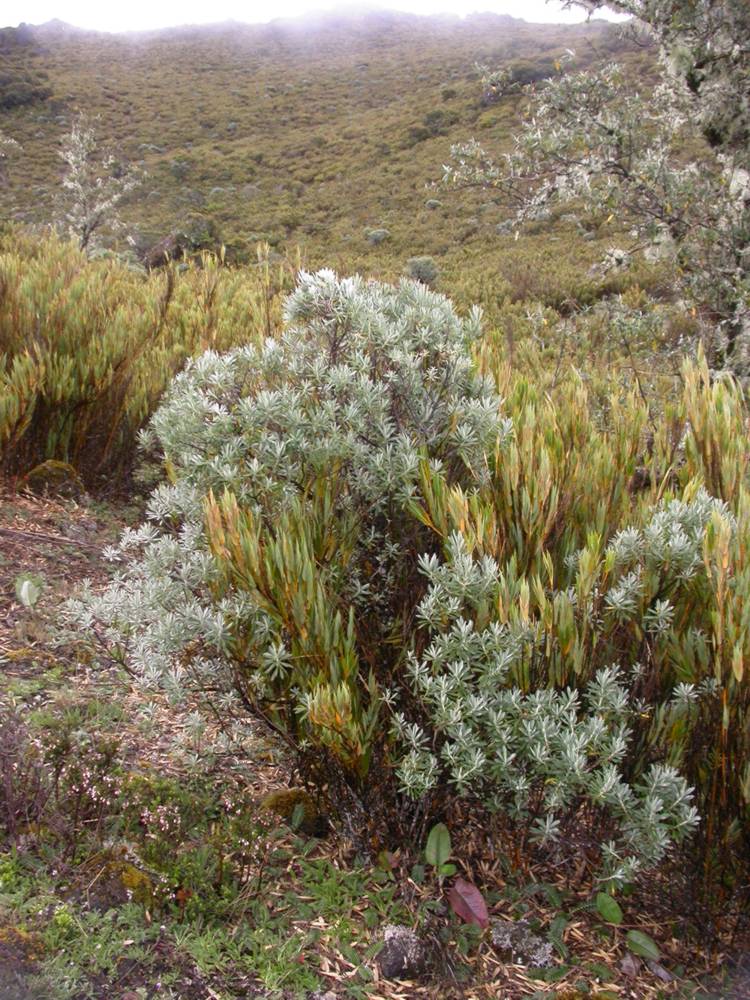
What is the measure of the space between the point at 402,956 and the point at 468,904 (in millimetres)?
204

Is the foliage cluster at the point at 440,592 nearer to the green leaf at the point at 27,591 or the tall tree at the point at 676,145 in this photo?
the green leaf at the point at 27,591

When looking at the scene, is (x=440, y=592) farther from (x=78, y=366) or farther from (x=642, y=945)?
(x=78, y=366)

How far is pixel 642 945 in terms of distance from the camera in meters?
1.92

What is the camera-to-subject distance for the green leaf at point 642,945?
1.92 meters

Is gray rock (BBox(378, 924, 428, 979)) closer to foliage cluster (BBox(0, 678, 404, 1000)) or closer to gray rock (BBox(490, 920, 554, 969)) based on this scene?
foliage cluster (BBox(0, 678, 404, 1000))

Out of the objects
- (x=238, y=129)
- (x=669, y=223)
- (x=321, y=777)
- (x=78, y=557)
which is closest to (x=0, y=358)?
(x=78, y=557)

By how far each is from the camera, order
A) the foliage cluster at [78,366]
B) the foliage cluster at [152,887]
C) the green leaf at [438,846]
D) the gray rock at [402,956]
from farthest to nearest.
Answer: the foliage cluster at [78,366], the green leaf at [438,846], the gray rock at [402,956], the foliage cluster at [152,887]

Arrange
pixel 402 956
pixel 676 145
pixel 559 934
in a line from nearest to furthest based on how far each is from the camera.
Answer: pixel 402 956
pixel 559 934
pixel 676 145

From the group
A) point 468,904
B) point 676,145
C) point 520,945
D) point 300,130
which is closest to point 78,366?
point 468,904

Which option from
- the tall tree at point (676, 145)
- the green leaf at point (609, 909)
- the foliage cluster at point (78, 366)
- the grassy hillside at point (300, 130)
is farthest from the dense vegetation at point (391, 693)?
the grassy hillside at point (300, 130)

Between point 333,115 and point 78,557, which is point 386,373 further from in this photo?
point 333,115

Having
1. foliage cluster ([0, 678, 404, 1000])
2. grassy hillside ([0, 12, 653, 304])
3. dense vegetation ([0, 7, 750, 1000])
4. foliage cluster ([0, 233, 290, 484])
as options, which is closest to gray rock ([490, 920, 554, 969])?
dense vegetation ([0, 7, 750, 1000])

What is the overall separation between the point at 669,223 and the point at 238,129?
45.7 m

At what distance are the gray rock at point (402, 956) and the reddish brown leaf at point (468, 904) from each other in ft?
0.41
